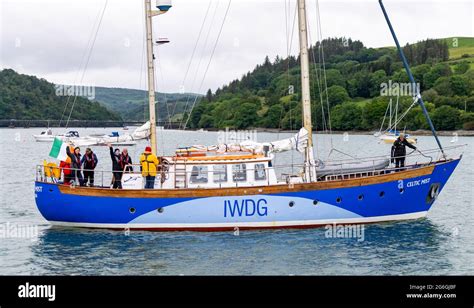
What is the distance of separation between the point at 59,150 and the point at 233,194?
880 centimetres

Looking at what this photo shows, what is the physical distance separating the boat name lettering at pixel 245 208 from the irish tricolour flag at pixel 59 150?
27.5 ft

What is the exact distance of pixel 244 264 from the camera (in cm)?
2561

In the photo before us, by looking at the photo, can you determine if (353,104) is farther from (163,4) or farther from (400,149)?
(163,4)

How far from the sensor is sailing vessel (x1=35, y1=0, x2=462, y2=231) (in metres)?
29.9

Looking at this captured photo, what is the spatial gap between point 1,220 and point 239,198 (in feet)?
50.2

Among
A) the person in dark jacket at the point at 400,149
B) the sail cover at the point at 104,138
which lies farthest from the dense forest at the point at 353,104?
the sail cover at the point at 104,138

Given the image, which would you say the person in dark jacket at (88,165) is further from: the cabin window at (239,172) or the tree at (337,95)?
the tree at (337,95)

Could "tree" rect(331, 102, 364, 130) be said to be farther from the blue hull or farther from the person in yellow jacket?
the person in yellow jacket

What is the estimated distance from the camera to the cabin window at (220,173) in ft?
99.3

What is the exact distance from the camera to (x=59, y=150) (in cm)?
3144

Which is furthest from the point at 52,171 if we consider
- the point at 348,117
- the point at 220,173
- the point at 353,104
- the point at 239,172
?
the point at 353,104
